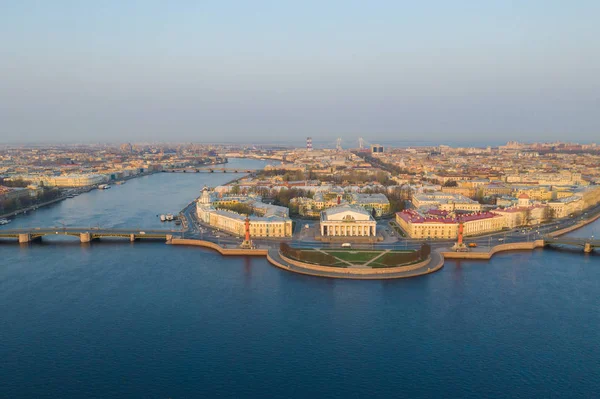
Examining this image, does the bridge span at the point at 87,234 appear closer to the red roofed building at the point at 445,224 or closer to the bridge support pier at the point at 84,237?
the bridge support pier at the point at 84,237

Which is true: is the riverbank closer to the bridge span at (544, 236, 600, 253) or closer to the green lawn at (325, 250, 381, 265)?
the green lawn at (325, 250, 381, 265)

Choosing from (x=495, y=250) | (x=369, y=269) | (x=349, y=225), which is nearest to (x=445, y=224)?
(x=495, y=250)

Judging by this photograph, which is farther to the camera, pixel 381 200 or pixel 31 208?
pixel 31 208

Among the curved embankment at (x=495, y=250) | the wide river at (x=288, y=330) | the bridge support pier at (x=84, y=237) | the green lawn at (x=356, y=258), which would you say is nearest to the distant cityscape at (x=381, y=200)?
the curved embankment at (x=495, y=250)

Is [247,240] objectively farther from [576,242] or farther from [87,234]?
[576,242]

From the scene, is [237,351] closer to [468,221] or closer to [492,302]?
[492,302]

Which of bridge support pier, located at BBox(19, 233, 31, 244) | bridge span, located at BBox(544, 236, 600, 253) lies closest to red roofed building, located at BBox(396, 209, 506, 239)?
bridge span, located at BBox(544, 236, 600, 253)
